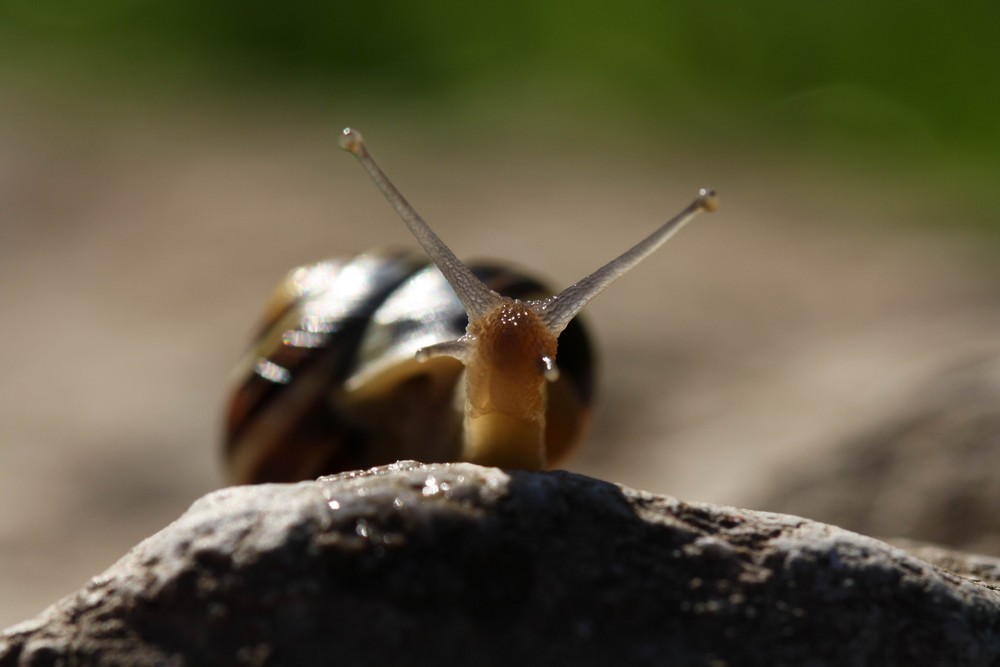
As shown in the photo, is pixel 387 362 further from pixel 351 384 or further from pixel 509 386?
pixel 509 386

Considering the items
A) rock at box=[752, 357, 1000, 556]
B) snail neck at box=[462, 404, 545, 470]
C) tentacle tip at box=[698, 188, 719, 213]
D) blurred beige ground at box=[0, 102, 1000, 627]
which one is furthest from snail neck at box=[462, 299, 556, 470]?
blurred beige ground at box=[0, 102, 1000, 627]

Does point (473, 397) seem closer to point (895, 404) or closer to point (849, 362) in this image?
point (895, 404)

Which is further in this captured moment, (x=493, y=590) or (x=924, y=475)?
(x=924, y=475)

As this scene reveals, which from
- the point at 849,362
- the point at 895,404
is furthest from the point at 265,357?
the point at 849,362

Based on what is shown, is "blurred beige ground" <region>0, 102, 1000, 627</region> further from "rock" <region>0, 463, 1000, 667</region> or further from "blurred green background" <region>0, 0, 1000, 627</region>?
"rock" <region>0, 463, 1000, 667</region>

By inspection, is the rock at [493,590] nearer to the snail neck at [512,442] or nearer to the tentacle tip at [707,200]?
the snail neck at [512,442]

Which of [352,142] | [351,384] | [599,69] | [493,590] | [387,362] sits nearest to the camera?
[493,590]

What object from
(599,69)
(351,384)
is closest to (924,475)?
(351,384)

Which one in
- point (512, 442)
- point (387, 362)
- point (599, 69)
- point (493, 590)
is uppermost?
point (599, 69)
